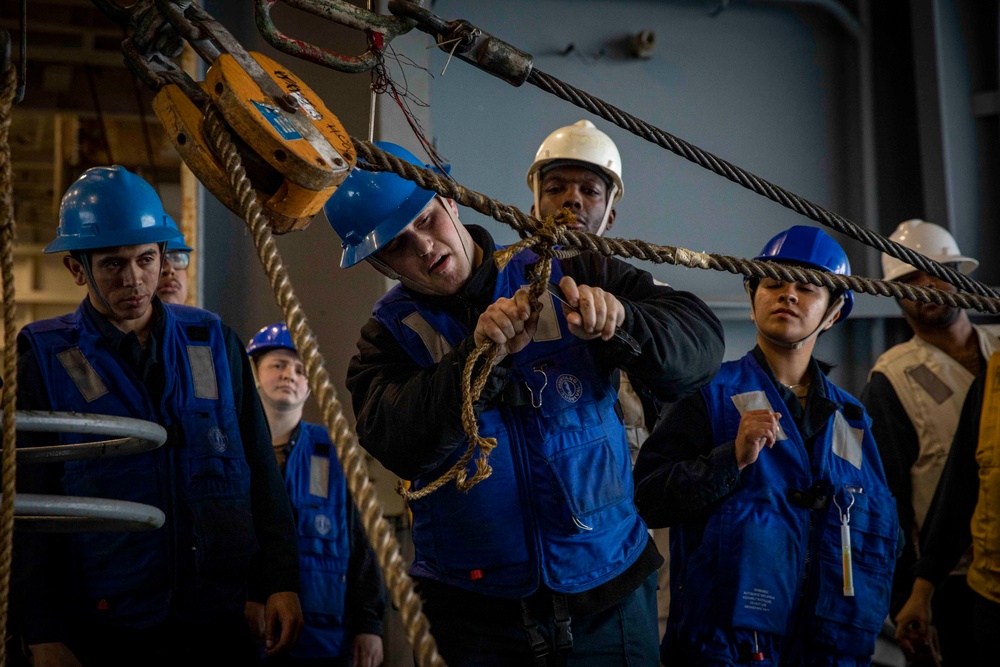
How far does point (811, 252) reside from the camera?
291 centimetres

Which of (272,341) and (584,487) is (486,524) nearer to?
(584,487)

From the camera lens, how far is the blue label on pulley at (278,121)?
1.20 m

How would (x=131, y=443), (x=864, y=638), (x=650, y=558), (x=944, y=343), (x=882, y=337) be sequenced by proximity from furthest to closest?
(x=882, y=337), (x=944, y=343), (x=864, y=638), (x=650, y=558), (x=131, y=443)

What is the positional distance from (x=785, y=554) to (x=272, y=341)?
6.77 ft

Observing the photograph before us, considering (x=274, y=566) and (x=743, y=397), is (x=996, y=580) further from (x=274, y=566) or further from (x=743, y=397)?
(x=274, y=566)

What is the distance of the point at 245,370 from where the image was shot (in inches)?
103

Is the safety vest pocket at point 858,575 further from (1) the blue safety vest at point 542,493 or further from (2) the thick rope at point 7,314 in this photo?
(2) the thick rope at point 7,314

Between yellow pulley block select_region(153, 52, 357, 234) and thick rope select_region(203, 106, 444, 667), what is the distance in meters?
0.08

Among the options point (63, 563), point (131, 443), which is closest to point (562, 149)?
point (63, 563)

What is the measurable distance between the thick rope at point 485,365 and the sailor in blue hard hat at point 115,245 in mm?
1167

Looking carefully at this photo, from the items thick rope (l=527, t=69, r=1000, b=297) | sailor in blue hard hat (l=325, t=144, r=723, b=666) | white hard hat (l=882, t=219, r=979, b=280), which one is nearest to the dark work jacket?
sailor in blue hard hat (l=325, t=144, r=723, b=666)

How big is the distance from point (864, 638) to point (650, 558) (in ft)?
2.48

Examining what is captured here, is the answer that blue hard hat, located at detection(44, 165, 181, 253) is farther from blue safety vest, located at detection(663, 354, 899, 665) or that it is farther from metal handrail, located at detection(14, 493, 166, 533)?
blue safety vest, located at detection(663, 354, 899, 665)

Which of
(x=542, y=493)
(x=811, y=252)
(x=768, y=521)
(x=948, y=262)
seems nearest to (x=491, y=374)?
(x=542, y=493)
